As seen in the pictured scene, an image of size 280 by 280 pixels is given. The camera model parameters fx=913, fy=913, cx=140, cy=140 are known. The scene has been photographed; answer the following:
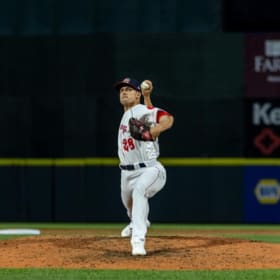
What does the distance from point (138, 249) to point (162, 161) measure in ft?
21.5

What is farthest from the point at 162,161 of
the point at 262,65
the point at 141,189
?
the point at 141,189

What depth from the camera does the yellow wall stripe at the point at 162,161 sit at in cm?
1467

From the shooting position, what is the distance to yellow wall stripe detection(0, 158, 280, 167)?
14.7 metres

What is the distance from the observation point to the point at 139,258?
8.16m

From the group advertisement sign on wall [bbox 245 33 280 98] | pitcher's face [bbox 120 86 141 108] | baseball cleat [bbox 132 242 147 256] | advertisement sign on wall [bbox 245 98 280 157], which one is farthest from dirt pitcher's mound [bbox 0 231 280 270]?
advertisement sign on wall [bbox 245 33 280 98]

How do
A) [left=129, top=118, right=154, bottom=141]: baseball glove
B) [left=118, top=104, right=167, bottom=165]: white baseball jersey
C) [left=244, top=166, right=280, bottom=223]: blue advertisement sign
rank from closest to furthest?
[left=129, top=118, right=154, bottom=141]: baseball glove < [left=118, top=104, right=167, bottom=165]: white baseball jersey < [left=244, top=166, right=280, bottom=223]: blue advertisement sign

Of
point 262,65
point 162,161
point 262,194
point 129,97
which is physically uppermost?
point 262,65

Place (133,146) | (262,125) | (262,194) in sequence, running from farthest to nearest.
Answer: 1. (262,194)
2. (262,125)
3. (133,146)

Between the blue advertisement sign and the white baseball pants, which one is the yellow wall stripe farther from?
the white baseball pants

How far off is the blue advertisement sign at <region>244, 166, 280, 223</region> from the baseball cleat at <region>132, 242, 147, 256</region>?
6.73 m

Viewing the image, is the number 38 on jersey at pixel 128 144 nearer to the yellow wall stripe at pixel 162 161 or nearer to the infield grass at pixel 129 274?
the infield grass at pixel 129 274

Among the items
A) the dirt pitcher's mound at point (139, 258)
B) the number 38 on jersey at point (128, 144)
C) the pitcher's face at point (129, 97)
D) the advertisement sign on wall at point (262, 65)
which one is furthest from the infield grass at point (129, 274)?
the advertisement sign on wall at point (262, 65)

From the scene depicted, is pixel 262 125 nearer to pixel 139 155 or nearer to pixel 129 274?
pixel 139 155

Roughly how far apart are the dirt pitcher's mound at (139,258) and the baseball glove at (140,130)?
108cm
